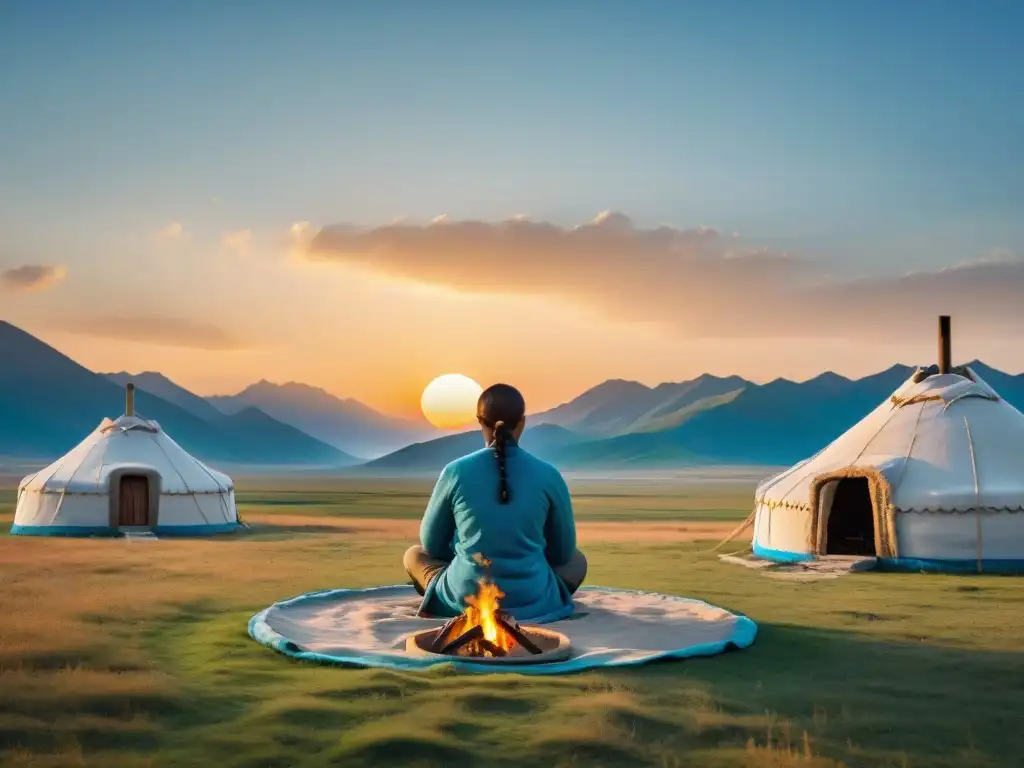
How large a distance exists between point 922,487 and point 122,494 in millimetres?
14123

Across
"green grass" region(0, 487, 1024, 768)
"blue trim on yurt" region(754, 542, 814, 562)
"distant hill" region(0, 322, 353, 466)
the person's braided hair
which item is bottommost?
"blue trim on yurt" region(754, 542, 814, 562)

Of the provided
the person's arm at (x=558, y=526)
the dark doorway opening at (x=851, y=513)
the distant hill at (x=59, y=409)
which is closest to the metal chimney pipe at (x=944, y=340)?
the dark doorway opening at (x=851, y=513)

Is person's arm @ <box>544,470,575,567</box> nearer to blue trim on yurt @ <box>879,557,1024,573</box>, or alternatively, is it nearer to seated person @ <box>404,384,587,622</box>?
seated person @ <box>404,384,587,622</box>

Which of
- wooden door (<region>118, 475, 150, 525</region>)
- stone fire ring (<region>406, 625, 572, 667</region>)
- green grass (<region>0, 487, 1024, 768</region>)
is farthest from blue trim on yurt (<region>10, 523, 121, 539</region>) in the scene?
stone fire ring (<region>406, 625, 572, 667</region>)

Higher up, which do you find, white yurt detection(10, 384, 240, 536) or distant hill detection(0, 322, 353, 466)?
distant hill detection(0, 322, 353, 466)

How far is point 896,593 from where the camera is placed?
1027cm

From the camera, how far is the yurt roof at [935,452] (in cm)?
1280

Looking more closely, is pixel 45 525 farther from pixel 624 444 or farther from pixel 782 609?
pixel 624 444

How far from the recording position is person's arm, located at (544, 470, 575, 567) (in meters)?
7.44

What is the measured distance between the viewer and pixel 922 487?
1294cm

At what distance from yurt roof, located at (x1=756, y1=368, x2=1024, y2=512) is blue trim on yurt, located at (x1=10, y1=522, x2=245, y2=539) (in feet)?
34.9

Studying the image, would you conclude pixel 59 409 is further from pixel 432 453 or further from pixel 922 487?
pixel 922 487

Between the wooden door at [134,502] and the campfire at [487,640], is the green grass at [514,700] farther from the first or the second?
the wooden door at [134,502]

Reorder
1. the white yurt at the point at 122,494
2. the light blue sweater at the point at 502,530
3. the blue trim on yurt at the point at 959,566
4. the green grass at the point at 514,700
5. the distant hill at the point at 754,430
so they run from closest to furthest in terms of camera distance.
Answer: the green grass at the point at 514,700
the light blue sweater at the point at 502,530
the blue trim on yurt at the point at 959,566
the white yurt at the point at 122,494
the distant hill at the point at 754,430
